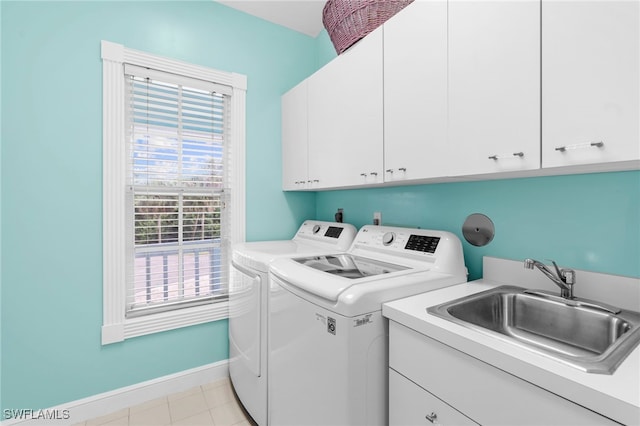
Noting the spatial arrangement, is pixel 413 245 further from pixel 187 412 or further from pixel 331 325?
pixel 187 412

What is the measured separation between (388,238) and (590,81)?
1.06 m

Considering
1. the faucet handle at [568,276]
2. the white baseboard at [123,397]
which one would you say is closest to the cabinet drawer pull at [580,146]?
the faucet handle at [568,276]

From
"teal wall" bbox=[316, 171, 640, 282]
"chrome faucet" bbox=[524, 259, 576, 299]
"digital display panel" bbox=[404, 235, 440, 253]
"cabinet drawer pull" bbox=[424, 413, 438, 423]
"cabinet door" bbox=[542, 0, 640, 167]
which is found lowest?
"cabinet drawer pull" bbox=[424, 413, 438, 423]

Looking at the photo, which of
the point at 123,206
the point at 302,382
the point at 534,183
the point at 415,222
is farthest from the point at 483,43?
the point at 123,206

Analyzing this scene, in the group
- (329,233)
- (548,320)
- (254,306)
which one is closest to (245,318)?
(254,306)

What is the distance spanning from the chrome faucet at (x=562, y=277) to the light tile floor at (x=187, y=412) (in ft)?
5.55

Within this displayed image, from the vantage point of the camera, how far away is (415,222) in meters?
1.80

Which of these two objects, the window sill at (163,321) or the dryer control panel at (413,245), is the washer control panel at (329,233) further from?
the window sill at (163,321)

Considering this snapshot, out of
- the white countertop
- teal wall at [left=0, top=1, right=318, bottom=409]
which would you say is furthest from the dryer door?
the white countertop

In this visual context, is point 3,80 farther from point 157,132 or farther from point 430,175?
point 430,175

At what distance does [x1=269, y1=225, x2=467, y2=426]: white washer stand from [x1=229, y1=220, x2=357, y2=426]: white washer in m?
0.10

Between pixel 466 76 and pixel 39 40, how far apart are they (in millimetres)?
2211

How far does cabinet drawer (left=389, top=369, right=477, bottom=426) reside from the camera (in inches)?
34.8

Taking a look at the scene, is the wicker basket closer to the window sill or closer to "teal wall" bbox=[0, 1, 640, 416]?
"teal wall" bbox=[0, 1, 640, 416]
